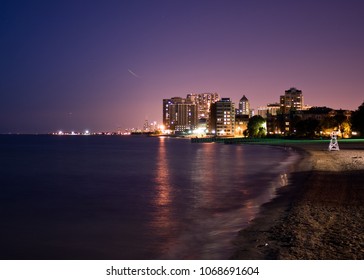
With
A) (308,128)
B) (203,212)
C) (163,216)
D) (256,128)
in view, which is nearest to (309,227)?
(203,212)

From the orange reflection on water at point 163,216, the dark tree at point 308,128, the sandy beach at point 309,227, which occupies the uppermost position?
the dark tree at point 308,128

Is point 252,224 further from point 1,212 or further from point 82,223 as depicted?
point 1,212

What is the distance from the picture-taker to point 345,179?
85.8 ft

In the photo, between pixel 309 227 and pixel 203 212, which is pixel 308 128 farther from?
pixel 309 227

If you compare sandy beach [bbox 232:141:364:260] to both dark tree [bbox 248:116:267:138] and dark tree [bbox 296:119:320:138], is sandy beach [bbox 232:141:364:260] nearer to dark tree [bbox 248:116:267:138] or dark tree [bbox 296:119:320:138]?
dark tree [bbox 296:119:320:138]

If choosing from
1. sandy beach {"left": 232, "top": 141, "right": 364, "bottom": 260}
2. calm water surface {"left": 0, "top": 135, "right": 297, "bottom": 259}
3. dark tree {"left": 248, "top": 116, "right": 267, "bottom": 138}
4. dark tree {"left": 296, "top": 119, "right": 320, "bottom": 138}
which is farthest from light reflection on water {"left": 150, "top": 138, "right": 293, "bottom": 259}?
dark tree {"left": 248, "top": 116, "right": 267, "bottom": 138}

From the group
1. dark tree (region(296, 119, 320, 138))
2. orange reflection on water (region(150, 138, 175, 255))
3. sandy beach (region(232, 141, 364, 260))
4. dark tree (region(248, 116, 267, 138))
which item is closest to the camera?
sandy beach (region(232, 141, 364, 260))

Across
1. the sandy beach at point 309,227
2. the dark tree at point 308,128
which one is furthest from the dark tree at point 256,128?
the sandy beach at point 309,227

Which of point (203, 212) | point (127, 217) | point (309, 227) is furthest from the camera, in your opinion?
A: point (203, 212)

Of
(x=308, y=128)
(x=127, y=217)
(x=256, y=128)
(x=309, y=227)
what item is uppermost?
(x=256, y=128)

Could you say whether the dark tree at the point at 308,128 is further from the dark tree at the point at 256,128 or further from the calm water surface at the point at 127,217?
the calm water surface at the point at 127,217

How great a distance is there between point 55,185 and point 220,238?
21.4 m

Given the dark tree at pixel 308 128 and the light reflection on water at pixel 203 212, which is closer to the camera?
the light reflection on water at pixel 203 212

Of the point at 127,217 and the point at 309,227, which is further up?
the point at 309,227
